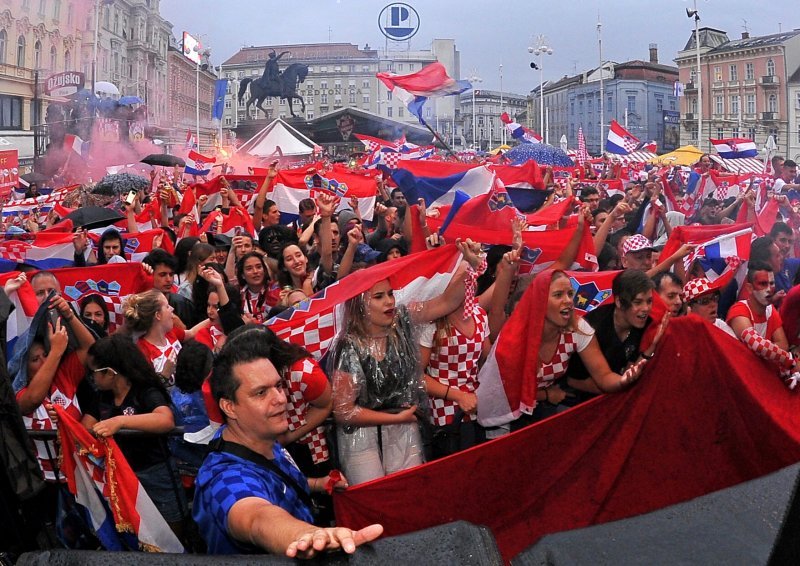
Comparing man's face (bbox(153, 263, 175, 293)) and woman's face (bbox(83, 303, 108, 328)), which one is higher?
man's face (bbox(153, 263, 175, 293))

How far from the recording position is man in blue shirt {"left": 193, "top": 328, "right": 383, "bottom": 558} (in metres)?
2.07

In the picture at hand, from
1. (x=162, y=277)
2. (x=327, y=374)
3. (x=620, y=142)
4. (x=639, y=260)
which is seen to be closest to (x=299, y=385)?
(x=327, y=374)

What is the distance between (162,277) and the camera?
6230 mm

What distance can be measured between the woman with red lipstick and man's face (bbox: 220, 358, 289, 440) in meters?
1.14

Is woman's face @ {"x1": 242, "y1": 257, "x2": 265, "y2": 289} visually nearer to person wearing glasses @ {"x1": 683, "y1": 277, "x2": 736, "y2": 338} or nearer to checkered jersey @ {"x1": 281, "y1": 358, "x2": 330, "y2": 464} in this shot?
checkered jersey @ {"x1": 281, "y1": 358, "x2": 330, "y2": 464}

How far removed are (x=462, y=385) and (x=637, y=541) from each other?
3.17 m

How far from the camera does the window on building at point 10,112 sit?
128 ft

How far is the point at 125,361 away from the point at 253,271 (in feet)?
7.28

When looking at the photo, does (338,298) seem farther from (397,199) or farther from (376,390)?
(397,199)

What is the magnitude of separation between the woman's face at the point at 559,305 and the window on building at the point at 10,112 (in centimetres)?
3994

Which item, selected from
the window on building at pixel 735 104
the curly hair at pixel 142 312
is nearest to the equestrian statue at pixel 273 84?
the window on building at pixel 735 104

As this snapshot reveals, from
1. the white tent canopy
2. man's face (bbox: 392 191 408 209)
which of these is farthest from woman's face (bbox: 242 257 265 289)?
the white tent canopy

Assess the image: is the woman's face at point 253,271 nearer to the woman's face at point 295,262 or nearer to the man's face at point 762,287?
the woman's face at point 295,262

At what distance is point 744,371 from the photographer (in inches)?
139
